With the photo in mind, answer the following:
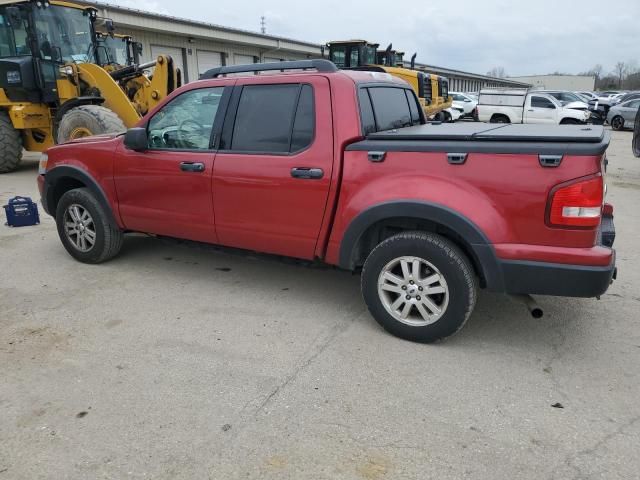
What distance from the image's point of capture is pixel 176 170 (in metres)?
4.37

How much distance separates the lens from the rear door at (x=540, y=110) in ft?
65.7

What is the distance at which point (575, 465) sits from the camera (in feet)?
7.82

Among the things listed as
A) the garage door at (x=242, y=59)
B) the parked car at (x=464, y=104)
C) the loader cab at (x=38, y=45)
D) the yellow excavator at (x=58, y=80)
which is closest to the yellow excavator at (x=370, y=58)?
the yellow excavator at (x=58, y=80)

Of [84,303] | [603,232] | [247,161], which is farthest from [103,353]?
[603,232]

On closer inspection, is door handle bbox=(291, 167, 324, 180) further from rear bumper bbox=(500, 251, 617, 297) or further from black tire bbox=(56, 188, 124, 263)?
black tire bbox=(56, 188, 124, 263)

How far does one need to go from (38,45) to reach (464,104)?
22.5 meters

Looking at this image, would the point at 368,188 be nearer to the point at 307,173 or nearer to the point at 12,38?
the point at 307,173

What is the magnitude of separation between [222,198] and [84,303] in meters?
1.47

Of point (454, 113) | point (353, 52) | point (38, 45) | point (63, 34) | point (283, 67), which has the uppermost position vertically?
point (353, 52)

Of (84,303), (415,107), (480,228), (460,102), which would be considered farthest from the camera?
(460,102)

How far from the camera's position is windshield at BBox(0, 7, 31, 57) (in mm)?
9758

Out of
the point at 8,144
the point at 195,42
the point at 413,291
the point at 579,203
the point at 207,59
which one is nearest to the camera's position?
the point at 579,203

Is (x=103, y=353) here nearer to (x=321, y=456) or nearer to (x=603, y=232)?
(x=321, y=456)

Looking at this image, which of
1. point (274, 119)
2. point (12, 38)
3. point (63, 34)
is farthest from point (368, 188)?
point (12, 38)
